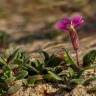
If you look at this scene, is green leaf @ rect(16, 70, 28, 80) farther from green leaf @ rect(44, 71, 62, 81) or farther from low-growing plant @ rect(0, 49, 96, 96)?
green leaf @ rect(44, 71, 62, 81)

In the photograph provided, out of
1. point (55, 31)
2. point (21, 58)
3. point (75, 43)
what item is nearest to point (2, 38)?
point (55, 31)

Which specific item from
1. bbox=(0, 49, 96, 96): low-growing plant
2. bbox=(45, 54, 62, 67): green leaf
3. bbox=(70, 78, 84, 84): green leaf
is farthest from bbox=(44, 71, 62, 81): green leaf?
bbox=(45, 54, 62, 67): green leaf

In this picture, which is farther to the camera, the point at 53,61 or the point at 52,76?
the point at 53,61

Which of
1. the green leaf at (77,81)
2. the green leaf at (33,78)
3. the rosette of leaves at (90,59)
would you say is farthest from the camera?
the rosette of leaves at (90,59)

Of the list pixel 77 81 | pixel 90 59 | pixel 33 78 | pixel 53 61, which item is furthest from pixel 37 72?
pixel 90 59

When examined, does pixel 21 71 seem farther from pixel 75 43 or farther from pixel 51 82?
pixel 75 43

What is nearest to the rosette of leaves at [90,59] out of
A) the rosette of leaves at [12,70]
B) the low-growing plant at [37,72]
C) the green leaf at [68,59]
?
the low-growing plant at [37,72]

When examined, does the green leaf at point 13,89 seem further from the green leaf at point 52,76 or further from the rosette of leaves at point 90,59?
the rosette of leaves at point 90,59

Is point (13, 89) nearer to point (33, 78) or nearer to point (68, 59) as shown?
point (33, 78)

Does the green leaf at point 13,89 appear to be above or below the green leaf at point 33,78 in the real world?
below

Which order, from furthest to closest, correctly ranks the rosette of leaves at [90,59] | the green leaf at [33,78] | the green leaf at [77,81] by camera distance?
the rosette of leaves at [90,59], the green leaf at [33,78], the green leaf at [77,81]

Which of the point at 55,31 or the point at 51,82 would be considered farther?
the point at 55,31
